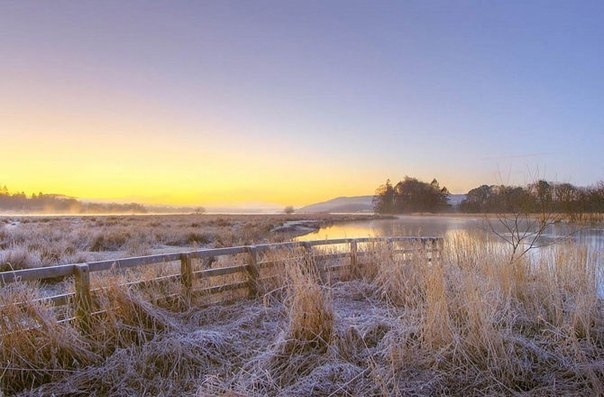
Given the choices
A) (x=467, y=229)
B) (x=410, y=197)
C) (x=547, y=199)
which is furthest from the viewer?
(x=410, y=197)

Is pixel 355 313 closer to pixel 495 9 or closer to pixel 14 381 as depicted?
pixel 14 381

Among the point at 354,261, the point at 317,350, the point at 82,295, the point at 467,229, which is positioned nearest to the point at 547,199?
the point at 354,261

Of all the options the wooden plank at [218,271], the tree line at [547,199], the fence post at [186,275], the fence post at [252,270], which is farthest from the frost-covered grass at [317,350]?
the tree line at [547,199]

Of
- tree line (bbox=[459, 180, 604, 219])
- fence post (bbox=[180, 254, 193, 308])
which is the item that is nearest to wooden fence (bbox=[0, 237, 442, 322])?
fence post (bbox=[180, 254, 193, 308])

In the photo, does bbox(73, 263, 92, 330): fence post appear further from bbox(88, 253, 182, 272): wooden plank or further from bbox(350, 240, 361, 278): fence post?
bbox(350, 240, 361, 278): fence post

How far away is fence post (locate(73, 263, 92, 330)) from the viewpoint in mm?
4523

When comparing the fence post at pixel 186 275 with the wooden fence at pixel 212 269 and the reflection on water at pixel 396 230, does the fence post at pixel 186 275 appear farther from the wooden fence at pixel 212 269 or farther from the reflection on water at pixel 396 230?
the reflection on water at pixel 396 230

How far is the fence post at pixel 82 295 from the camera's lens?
4.52 meters

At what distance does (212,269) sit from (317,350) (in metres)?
2.99

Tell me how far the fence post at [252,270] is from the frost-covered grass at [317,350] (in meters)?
1.48

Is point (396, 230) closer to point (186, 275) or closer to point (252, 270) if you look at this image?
point (252, 270)

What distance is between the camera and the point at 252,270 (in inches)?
271

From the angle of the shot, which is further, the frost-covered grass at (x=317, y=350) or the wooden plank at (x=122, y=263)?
the wooden plank at (x=122, y=263)

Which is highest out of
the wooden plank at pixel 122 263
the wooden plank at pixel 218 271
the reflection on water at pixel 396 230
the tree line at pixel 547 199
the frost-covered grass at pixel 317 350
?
the tree line at pixel 547 199
